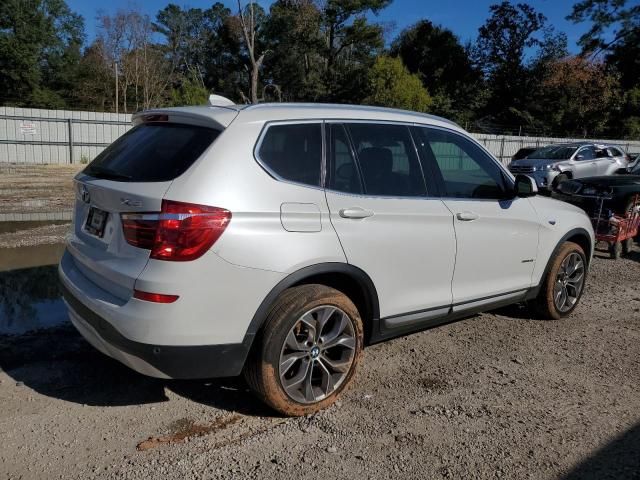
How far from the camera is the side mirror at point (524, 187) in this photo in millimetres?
4516

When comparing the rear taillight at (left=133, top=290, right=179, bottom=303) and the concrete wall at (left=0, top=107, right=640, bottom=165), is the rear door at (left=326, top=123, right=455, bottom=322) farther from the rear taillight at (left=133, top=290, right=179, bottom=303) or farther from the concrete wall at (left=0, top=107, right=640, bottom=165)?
the concrete wall at (left=0, top=107, right=640, bottom=165)

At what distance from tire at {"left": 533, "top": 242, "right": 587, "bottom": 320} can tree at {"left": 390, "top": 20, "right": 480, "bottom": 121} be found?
152 ft

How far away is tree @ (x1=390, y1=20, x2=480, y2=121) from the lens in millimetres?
49875

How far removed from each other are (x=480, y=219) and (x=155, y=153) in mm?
2364

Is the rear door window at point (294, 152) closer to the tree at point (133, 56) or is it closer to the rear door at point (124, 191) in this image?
the rear door at point (124, 191)

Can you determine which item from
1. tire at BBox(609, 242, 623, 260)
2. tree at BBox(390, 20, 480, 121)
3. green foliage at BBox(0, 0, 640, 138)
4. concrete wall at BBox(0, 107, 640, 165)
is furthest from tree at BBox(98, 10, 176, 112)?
tire at BBox(609, 242, 623, 260)

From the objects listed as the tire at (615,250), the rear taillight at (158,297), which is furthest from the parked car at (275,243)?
the tire at (615,250)

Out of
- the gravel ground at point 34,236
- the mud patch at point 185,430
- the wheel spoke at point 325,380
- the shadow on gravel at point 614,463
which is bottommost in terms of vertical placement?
the mud patch at point 185,430

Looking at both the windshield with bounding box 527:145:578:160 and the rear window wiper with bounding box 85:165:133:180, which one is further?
the windshield with bounding box 527:145:578:160

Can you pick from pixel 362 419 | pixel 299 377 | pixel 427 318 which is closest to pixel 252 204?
pixel 299 377

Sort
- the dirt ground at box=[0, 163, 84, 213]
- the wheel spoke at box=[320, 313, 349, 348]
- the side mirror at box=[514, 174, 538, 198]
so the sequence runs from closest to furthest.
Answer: the wheel spoke at box=[320, 313, 349, 348], the side mirror at box=[514, 174, 538, 198], the dirt ground at box=[0, 163, 84, 213]

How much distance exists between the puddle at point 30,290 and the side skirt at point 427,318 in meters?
2.82

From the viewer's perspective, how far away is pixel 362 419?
11.1 feet

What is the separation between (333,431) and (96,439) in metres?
1.30
